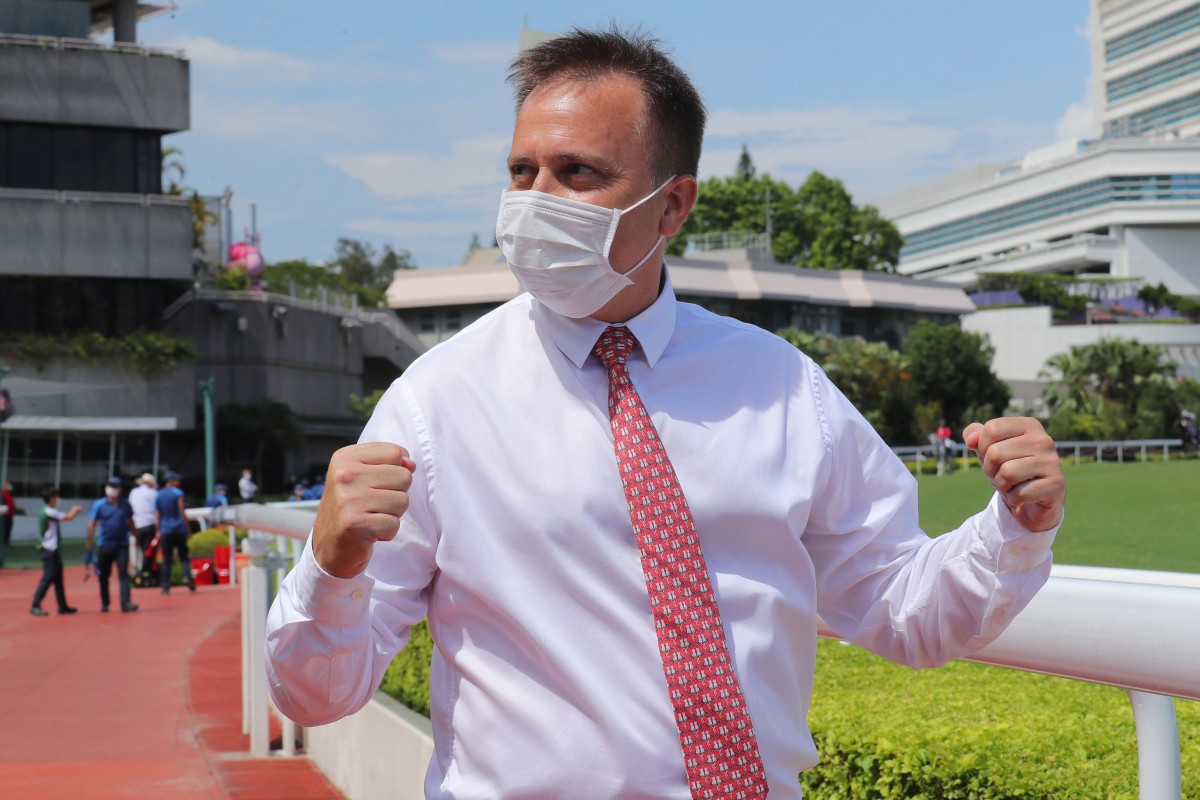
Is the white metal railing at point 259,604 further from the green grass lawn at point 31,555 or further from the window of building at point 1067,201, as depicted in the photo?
the window of building at point 1067,201

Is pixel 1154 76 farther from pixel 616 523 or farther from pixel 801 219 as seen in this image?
pixel 616 523

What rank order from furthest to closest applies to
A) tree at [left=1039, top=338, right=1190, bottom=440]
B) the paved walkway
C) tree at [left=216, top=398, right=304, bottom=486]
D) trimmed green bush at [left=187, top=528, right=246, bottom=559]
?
tree at [left=1039, top=338, right=1190, bottom=440], tree at [left=216, top=398, right=304, bottom=486], trimmed green bush at [left=187, top=528, right=246, bottom=559], the paved walkway

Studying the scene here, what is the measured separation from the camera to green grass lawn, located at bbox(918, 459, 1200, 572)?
15992mm

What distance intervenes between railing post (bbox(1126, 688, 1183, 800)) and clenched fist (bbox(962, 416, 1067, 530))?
32cm

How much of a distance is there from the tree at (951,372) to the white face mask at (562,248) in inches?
2294

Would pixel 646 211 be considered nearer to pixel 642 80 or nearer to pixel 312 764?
pixel 642 80

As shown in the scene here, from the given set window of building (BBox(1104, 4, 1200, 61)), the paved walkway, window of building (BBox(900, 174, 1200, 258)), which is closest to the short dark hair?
the paved walkway

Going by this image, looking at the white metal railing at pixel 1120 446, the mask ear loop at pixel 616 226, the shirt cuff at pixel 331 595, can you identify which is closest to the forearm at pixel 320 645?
the shirt cuff at pixel 331 595

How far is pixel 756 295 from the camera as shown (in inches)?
2391

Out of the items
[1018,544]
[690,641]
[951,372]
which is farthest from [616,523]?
[951,372]

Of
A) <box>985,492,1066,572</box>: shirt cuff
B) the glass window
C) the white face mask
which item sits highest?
the glass window

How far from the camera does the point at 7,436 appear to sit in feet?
111

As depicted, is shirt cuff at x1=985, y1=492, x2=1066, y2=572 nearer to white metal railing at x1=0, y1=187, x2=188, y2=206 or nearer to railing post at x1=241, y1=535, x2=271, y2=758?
railing post at x1=241, y1=535, x2=271, y2=758

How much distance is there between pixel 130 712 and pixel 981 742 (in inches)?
261
